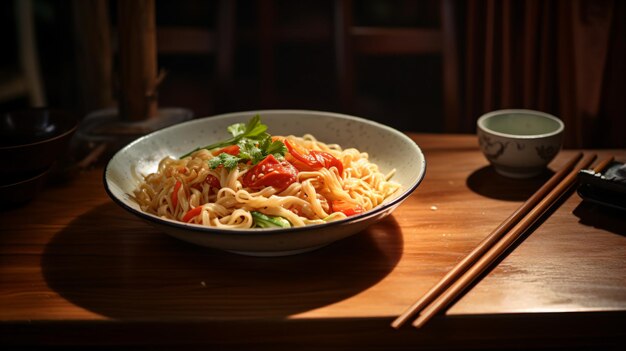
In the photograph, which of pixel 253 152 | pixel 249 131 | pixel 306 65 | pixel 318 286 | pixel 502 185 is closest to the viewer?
pixel 318 286

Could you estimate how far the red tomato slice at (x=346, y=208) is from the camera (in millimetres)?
1433

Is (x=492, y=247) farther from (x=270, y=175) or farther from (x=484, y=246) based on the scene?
(x=270, y=175)

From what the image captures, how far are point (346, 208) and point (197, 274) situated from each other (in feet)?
1.15

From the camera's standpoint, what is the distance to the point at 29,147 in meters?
1.57

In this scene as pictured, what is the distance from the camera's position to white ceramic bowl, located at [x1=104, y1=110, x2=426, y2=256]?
1260mm

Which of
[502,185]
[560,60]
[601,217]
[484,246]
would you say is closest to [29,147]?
[484,246]

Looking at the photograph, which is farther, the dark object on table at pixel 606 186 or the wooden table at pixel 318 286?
the dark object on table at pixel 606 186

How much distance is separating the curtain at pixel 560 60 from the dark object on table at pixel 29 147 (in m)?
1.70

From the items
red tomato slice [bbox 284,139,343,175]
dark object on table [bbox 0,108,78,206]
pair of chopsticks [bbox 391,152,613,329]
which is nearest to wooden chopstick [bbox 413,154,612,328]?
pair of chopsticks [bbox 391,152,613,329]

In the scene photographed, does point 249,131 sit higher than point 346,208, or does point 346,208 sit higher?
point 249,131

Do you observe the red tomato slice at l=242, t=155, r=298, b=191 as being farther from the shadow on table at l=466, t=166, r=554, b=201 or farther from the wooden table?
the shadow on table at l=466, t=166, r=554, b=201

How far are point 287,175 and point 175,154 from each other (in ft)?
1.50

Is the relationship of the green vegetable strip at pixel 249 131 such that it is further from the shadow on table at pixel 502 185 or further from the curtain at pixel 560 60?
the curtain at pixel 560 60

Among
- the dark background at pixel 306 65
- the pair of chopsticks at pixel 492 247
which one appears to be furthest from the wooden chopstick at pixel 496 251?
the dark background at pixel 306 65
